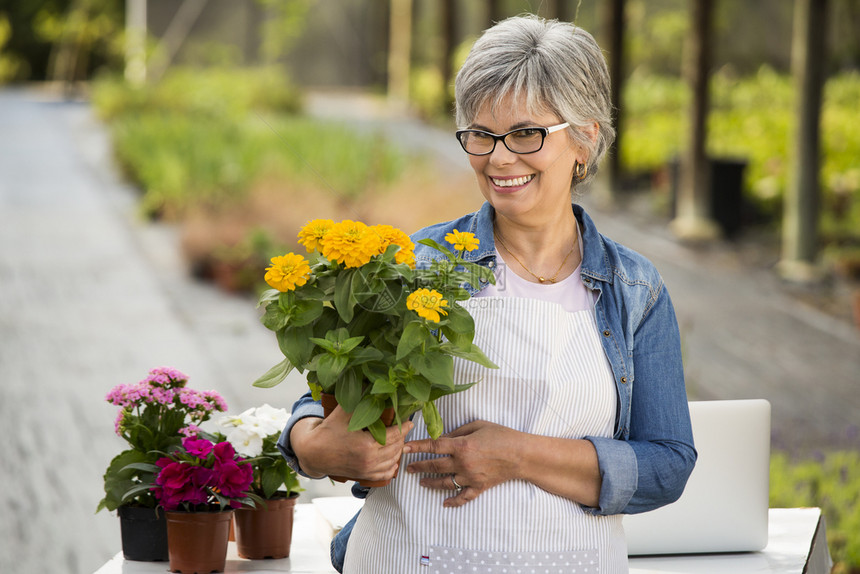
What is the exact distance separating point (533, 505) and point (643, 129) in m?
9.84

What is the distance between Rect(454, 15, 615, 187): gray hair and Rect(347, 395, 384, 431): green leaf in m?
0.41

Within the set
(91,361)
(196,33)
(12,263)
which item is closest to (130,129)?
(196,33)

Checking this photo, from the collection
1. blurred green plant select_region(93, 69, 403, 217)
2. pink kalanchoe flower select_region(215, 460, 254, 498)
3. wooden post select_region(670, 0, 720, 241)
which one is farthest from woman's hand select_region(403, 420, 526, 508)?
wooden post select_region(670, 0, 720, 241)

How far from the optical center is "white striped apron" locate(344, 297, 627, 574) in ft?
4.39

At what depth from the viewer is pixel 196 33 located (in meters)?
10.4

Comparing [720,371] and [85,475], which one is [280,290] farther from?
[720,371]

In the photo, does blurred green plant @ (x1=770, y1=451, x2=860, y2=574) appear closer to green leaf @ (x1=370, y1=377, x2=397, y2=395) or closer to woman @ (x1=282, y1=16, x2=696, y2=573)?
woman @ (x1=282, y1=16, x2=696, y2=573)

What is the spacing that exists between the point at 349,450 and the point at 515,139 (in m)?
0.45

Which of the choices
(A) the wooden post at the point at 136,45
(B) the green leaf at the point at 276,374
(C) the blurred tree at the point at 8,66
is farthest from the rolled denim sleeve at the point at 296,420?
(C) the blurred tree at the point at 8,66

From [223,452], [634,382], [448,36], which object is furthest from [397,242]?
[448,36]

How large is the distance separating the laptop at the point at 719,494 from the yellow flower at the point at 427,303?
1.16 meters

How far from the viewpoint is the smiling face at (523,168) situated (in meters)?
1.33

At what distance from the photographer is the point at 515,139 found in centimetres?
134

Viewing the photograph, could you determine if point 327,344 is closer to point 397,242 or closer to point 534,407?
point 397,242
